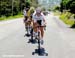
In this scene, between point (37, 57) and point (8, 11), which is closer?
point (37, 57)

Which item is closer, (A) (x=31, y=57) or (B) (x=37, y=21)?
(A) (x=31, y=57)

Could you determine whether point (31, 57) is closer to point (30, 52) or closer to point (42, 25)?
point (30, 52)

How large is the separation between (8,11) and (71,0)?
51.6 meters

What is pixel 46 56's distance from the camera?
11.9 m

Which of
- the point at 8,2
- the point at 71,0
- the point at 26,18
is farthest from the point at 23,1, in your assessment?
the point at 26,18

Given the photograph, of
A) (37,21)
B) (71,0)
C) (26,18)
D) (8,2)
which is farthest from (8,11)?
(37,21)

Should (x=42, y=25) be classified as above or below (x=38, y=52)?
above

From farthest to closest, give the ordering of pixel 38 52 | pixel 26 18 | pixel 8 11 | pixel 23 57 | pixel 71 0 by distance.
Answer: pixel 8 11 → pixel 71 0 → pixel 26 18 → pixel 38 52 → pixel 23 57

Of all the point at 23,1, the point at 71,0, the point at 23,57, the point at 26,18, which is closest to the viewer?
the point at 23,57

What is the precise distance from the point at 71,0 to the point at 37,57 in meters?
23.0

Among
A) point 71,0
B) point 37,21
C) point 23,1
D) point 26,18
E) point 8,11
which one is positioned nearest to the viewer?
point 37,21

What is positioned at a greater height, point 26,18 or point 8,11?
point 26,18

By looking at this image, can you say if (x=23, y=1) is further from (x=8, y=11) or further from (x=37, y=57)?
(x=37, y=57)

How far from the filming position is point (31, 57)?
1164 centimetres
